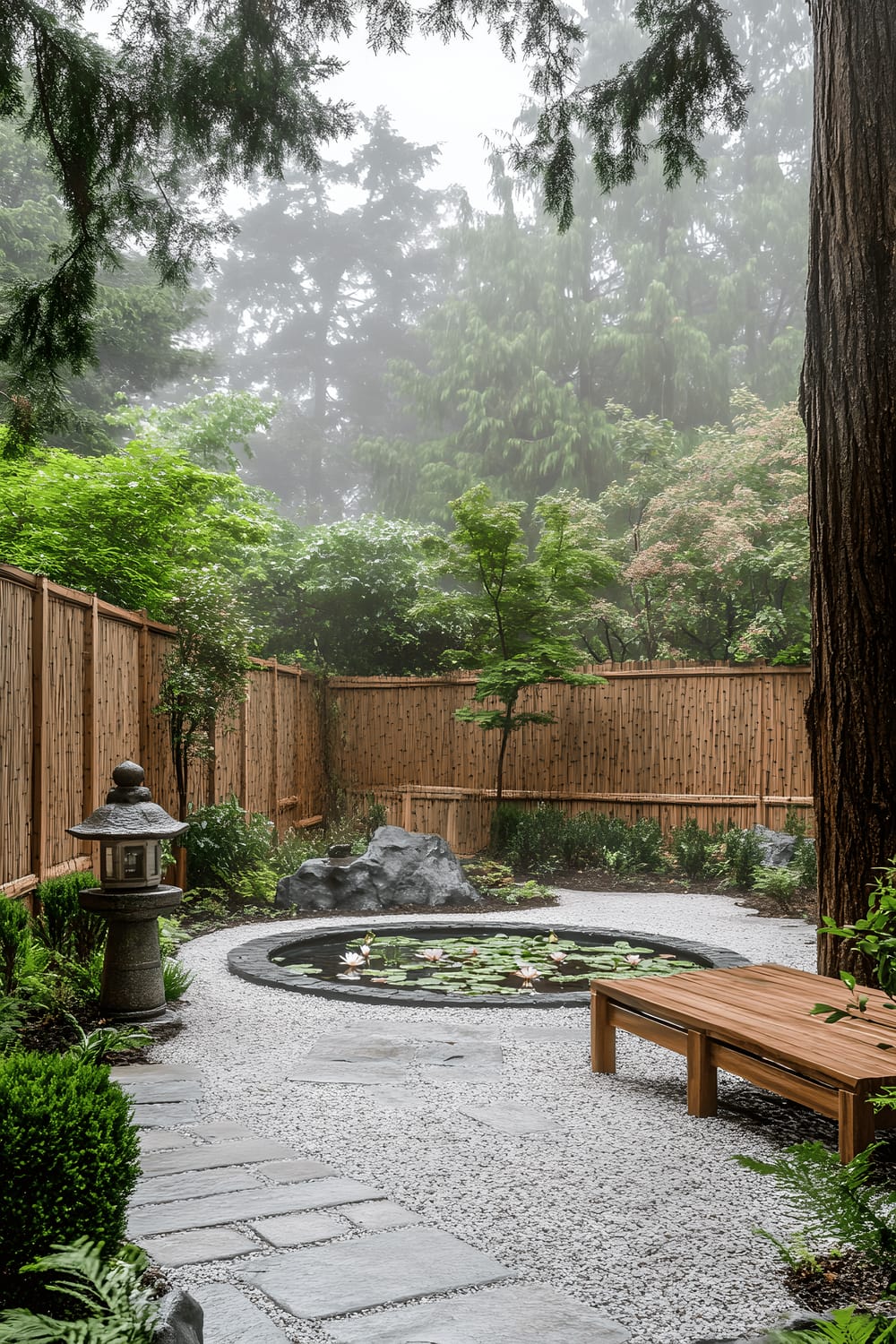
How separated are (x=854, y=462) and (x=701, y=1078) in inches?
89.2

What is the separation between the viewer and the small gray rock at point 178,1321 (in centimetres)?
169

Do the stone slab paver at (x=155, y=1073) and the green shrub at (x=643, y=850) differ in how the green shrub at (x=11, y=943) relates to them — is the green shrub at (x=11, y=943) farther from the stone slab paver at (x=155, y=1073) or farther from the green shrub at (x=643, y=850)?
the green shrub at (x=643, y=850)

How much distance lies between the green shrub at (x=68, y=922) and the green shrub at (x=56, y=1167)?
2965 millimetres

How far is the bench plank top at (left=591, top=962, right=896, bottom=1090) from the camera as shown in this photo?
2.96 metres

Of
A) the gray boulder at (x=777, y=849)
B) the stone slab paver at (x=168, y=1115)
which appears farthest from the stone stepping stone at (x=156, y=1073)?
the gray boulder at (x=777, y=849)

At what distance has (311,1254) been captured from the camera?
2387 mm

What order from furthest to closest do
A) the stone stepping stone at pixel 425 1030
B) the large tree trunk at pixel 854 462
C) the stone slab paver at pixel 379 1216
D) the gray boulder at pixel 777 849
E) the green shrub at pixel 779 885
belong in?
the gray boulder at pixel 777 849 < the green shrub at pixel 779 885 < the stone stepping stone at pixel 425 1030 < the large tree trunk at pixel 854 462 < the stone slab paver at pixel 379 1216

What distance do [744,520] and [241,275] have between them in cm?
2140

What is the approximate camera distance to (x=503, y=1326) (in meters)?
2.09

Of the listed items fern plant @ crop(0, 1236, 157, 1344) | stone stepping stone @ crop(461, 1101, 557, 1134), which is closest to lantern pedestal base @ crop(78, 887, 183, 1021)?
stone stepping stone @ crop(461, 1101, 557, 1134)

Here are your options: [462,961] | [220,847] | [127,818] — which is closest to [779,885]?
[462,961]

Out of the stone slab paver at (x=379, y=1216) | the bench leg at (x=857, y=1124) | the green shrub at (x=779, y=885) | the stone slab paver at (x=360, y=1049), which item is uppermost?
the bench leg at (x=857, y=1124)

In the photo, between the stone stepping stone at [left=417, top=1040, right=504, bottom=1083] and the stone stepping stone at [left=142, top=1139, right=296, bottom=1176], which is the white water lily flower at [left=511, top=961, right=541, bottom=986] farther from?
the stone stepping stone at [left=142, top=1139, right=296, bottom=1176]

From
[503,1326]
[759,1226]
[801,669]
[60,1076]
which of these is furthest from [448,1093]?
[801,669]
